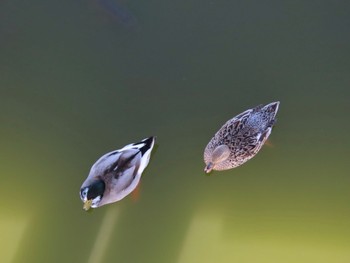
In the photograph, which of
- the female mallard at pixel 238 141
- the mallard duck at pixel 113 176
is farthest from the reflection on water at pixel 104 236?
the female mallard at pixel 238 141

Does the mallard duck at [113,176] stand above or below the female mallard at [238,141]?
below

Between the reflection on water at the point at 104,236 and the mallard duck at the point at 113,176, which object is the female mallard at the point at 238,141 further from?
the reflection on water at the point at 104,236

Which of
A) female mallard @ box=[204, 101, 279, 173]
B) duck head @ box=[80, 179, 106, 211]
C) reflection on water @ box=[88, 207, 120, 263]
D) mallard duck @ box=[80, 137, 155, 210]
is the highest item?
female mallard @ box=[204, 101, 279, 173]

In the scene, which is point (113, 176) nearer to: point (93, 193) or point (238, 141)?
point (93, 193)

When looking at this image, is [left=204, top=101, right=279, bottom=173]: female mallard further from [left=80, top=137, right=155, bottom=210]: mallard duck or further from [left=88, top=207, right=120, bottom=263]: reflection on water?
[left=88, top=207, right=120, bottom=263]: reflection on water

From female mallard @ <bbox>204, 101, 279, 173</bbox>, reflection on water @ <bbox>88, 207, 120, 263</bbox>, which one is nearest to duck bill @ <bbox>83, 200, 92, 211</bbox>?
reflection on water @ <bbox>88, 207, 120, 263</bbox>
